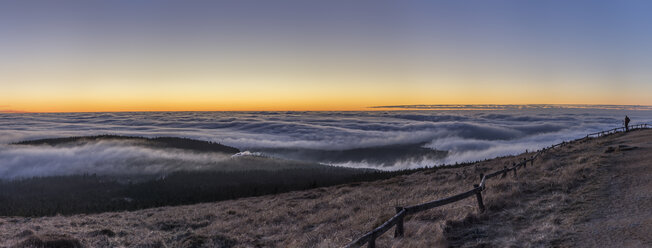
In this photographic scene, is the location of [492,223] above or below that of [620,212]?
below

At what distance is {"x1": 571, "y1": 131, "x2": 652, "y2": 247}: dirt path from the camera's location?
26.6 ft

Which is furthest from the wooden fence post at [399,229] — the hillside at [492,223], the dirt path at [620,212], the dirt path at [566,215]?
the dirt path at [620,212]

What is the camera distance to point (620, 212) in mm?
10320

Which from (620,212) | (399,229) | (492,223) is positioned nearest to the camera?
(399,229)

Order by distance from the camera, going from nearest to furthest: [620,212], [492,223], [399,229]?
[399,229] < [620,212] < [492,223]

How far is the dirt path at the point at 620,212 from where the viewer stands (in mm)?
8117

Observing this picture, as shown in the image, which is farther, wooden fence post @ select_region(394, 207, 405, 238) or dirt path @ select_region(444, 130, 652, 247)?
wooden fence post @ select_region(394, 207, 405, 238)

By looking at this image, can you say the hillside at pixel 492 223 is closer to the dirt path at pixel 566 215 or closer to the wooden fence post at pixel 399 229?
the dirt path at pixel 566 215

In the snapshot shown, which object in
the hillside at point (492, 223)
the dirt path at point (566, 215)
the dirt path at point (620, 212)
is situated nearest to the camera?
the dirt path at point (620, 212)

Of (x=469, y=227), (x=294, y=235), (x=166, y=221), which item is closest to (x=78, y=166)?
(x=166, y=221)

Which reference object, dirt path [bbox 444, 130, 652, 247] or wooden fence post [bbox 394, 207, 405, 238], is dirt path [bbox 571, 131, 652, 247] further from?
wooden fence post [bbox 394, 207, 405, 238]

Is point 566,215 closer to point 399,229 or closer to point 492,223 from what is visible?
point 492,223

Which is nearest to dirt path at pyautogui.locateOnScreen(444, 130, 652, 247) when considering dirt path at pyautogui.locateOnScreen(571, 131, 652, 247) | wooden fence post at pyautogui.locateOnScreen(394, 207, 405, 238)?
dirt path at pyautogui.locateOnScreen(571, 131, 652, 247)

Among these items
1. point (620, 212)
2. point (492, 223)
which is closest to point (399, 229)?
point (492, 223)
